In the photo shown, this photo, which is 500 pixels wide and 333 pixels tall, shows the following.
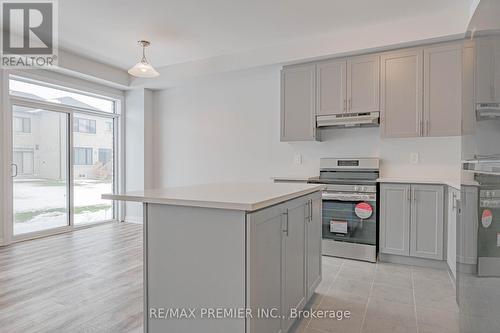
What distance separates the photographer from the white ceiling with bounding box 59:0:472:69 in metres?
3.00

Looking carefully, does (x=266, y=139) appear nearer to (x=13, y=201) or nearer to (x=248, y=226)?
(x=248, y=226)

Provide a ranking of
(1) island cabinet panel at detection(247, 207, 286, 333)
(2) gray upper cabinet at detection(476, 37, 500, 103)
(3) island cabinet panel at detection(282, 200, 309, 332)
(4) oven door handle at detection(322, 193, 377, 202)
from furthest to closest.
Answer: (4) oven door handle at detection(322, 193, 377, 202) → (3) island cabinet panel at detection(282, 200, 309, 332) → (1) island cabinet panel at detection(247, 207, 286, 333) → (2) gray upper cabinet at detection(476, 37, 500, 103)

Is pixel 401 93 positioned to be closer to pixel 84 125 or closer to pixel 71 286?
pixel 71 286

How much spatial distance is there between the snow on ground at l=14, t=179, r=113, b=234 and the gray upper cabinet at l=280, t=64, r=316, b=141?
3.54 meters

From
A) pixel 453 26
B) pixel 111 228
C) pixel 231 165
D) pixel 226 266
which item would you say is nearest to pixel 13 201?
pixel 111 228

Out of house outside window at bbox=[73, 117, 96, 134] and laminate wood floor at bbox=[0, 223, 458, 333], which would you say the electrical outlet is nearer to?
laminate wood floor at bbox=[0, 223, 458, 333]

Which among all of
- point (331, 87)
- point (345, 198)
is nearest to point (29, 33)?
point (331, 87)

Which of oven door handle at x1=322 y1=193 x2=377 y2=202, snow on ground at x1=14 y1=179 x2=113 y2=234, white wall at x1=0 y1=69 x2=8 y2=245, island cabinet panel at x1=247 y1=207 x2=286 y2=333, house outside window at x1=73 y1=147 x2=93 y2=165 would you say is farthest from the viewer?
house outside window at x1=73 y1=147 x2=93 y2=165

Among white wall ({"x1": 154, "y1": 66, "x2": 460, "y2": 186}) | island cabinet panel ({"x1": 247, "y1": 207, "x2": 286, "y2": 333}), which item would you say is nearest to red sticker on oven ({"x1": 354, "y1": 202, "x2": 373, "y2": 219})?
white wall ({"x1": 154, "y1": 66, "x2": 460, "y2": 186})

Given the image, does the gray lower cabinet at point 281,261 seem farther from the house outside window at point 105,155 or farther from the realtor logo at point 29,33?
the house outside window at point 105,155

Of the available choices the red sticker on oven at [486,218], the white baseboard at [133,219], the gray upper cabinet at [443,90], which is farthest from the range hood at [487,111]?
the white baseboard at [133,219]

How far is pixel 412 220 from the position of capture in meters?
3.22

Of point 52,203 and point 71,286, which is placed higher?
point 52,203

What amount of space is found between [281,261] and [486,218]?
1.01 m
